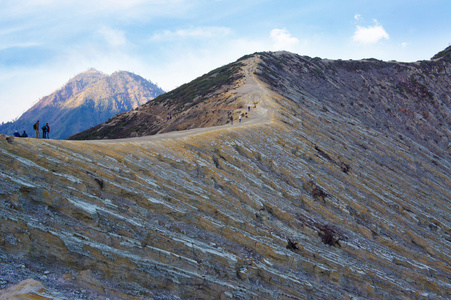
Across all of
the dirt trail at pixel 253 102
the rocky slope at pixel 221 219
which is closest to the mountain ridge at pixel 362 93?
the dirt trail at pixel 253 102

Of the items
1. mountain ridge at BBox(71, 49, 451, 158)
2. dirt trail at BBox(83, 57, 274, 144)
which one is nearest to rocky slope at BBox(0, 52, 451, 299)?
dirt trail at BBox(83, 57, 274, 144)

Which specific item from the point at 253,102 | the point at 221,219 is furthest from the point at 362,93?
the point at 221,219

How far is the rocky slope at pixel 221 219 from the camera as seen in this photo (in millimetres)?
9875

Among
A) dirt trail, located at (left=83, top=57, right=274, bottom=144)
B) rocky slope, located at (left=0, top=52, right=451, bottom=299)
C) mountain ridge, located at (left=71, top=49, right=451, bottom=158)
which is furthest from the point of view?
mountain ridge, located at (left=71, top=49, right=451, bottom=158)

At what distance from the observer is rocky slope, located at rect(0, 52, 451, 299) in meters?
9.88

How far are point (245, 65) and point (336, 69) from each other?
2931 centimetres

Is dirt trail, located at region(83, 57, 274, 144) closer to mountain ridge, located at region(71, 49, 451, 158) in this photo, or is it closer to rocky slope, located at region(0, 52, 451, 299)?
rocky slope, located at region(0, 52, 451, 299)

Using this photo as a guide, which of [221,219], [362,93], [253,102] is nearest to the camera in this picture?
[221,219]

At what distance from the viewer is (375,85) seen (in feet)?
243

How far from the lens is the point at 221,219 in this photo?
1521cm

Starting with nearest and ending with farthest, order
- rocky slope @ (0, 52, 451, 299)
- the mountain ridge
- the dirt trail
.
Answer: rocky slope @ (0, 52, 451, 299) → the dirt trail → the mountain ridge

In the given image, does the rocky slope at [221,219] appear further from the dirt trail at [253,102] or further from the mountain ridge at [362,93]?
the mountain ridge at [362,93]

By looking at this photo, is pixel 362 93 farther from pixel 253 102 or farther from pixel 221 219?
pixel 221 219

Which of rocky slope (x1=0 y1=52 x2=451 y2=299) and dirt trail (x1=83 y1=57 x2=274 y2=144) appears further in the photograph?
dirt trail (x1=83 y1=57 x2=274 y2=144)
